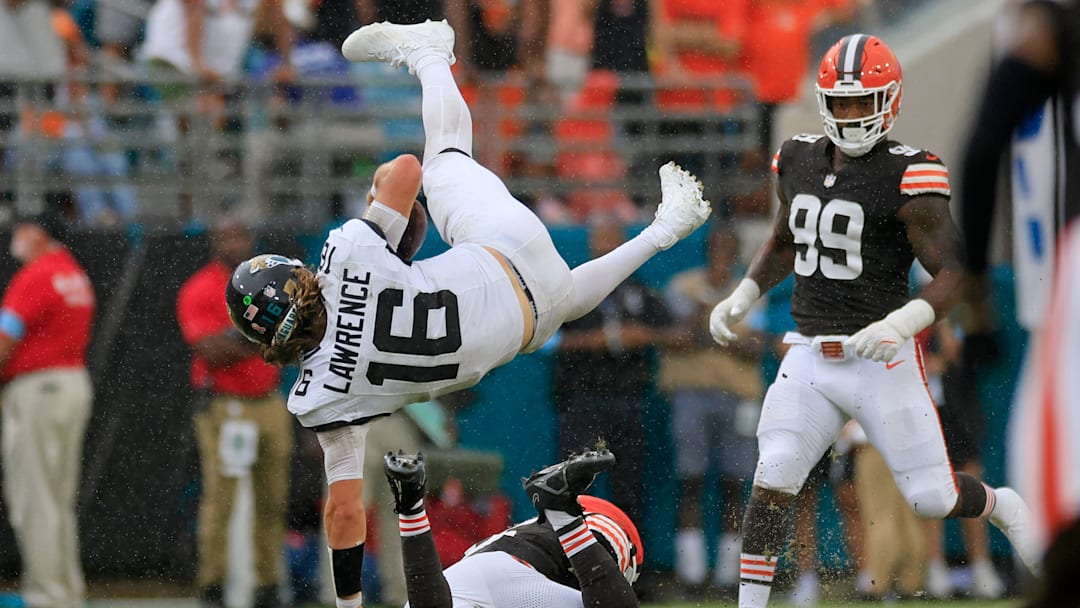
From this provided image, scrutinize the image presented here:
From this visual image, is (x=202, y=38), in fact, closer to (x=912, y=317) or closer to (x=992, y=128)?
(x=912, y=317)

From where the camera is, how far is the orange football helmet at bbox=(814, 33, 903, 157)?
5062mm

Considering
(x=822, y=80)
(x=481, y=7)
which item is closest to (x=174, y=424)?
(x=481, y=7)

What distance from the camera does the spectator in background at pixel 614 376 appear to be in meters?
7.64

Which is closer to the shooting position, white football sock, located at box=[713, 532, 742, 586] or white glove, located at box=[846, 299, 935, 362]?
white glove, located at box=[846, 299, 935, 362]

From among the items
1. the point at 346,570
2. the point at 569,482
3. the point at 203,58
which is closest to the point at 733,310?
the point at 569,482

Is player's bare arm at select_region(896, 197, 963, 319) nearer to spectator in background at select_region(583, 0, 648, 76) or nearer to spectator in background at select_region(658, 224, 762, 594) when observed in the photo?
spectator in background at select_region(658, 224, 762, 594)

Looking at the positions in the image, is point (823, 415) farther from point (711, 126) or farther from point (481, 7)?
point (481, 7)

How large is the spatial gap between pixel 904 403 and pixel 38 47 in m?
5.31

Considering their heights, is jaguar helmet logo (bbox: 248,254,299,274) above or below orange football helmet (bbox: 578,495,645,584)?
above

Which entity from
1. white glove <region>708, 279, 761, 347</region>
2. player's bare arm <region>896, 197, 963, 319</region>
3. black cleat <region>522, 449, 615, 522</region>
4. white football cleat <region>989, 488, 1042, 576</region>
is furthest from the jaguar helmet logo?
white football cleat <region>989, 488, 1042, 576</region>

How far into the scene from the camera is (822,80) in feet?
16.9

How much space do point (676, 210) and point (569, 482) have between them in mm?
1248

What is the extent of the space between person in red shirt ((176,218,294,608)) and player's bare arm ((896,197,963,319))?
3.55 metres

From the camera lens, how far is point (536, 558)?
4879 mm
